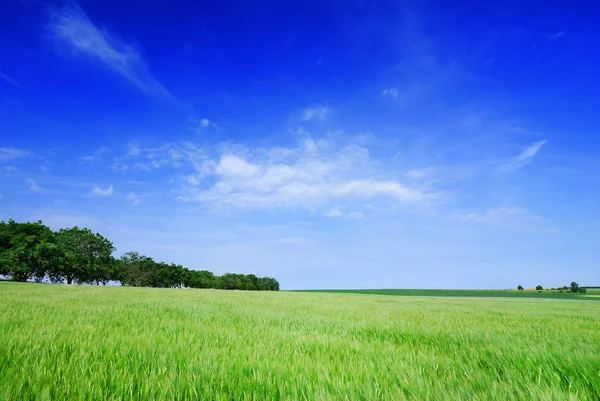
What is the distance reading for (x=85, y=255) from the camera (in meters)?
69.2

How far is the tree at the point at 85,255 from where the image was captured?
216 feet

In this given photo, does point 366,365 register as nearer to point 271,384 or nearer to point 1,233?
point 271,384

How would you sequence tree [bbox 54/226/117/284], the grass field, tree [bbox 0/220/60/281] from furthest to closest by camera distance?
1. tree [bbox 54/226/117/284]
2. tree [bbox 0/220/60/281]
3. the grass field

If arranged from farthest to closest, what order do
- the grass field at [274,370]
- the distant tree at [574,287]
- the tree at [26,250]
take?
the distant tree at [574,287] → the tree at [26,250] → the grass field at [274,370]

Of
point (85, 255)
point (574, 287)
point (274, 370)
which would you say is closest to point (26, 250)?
point (85, 255)

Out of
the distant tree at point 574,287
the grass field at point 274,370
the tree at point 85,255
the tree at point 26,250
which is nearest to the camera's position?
the grass field at point 274,370

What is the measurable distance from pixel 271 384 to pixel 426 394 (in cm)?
118

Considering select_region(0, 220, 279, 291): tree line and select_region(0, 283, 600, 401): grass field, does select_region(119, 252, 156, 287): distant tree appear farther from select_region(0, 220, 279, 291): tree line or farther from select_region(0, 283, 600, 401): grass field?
select_region(0, 283, 600, 401): grass field

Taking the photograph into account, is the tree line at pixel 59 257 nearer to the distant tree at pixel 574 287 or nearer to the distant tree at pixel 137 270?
the distant tree at pixel 137 270

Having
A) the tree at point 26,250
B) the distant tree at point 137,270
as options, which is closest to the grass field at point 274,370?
the tree at point 26,250

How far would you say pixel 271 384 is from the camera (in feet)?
8.44

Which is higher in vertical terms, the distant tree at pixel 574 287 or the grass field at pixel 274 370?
the distant tree at pixel 574 287

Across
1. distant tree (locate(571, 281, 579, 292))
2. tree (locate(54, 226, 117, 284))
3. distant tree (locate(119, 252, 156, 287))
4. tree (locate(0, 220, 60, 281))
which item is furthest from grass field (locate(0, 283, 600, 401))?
distant tree (locate(571, 281, 579, 292))

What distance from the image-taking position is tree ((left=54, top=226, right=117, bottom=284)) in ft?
216
